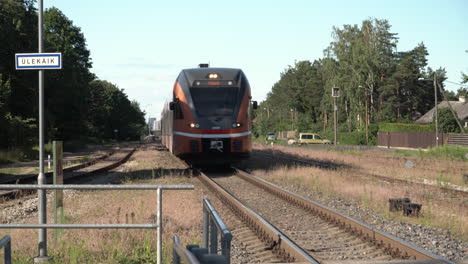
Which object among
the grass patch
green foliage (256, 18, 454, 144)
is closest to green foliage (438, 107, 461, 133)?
green foliage (256, 18, 454, 144)

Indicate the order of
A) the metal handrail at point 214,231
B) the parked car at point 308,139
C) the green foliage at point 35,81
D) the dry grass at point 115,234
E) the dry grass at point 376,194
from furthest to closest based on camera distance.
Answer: the parked car at point 308,139 < the green foliage at point 35,81 < the dry grass at point 376,194 < the dry grass at point 115,234 < the metal handrail at point 214,231

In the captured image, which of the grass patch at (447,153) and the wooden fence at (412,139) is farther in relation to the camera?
the wooden fence at (412,139)

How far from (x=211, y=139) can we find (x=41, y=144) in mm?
11516

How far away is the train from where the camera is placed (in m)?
19.3

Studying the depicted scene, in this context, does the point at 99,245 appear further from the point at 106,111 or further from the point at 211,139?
the point at 106,111

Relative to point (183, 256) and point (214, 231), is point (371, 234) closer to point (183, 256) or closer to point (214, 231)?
point (214, 231)

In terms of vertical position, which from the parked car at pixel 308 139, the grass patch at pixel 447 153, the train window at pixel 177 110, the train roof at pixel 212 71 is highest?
the train roof at pixel 212 71

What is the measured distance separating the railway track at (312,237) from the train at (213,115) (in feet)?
21.1

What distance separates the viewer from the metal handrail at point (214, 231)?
3.84 meters

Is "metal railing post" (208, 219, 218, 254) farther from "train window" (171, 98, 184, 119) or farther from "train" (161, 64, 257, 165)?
"train window" (171, 98, 184, 119)

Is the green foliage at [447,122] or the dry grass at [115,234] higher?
the green foliage at [447,122]

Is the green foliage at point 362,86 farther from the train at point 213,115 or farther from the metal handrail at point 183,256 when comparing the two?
the metal handrail at point 183,256

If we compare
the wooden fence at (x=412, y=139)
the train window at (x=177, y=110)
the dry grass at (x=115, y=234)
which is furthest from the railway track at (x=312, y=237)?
the wooden fence at (x=412, y=139)

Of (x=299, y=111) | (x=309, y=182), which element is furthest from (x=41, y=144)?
(x=299, y=111)
